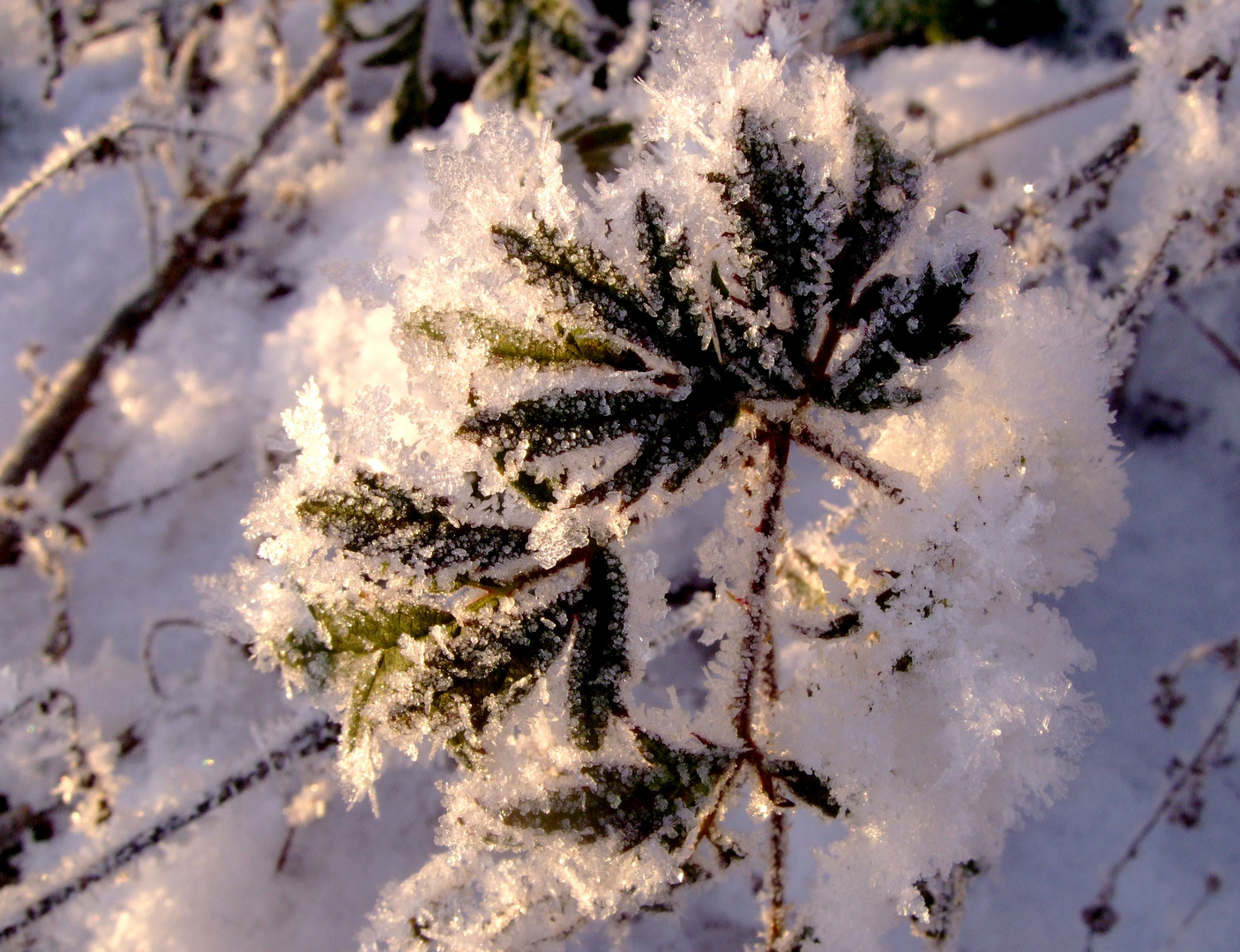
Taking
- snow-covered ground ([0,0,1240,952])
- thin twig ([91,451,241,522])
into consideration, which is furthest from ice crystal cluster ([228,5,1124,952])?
thin twig ([91,451,241,522])

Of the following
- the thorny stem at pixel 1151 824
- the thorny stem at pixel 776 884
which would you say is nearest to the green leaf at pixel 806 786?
the thorny stem at pixel 776 884

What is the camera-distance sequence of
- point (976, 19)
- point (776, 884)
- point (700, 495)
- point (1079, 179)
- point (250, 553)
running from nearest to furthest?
point (700, 495) → point (776, 884) → point (1079, 179) → point (250, 553) → point (976, 19)

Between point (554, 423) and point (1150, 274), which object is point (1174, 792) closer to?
point (1150, 274)

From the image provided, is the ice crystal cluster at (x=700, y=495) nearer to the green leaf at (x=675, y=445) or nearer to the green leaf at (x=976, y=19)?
the green leaf at (x=675, y=445)

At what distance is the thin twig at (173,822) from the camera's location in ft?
4.16

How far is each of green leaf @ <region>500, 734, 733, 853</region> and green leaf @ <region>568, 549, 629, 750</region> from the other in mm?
65

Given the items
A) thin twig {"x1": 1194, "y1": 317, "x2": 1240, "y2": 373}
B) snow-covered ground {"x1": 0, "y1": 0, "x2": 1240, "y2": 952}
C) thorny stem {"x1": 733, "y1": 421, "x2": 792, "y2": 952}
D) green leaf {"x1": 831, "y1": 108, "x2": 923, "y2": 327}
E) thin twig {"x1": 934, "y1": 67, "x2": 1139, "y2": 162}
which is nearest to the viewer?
green leaf {"x1": 831, "y1": 108, "x2": 923, "y2": 327}

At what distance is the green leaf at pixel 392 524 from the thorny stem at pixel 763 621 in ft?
0.86

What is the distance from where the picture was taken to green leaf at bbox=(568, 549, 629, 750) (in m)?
0.74

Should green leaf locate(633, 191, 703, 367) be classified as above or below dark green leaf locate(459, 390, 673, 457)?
above

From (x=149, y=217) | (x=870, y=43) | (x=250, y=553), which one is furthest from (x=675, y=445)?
(x=870, y=43)

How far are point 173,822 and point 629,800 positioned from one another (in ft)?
2.93

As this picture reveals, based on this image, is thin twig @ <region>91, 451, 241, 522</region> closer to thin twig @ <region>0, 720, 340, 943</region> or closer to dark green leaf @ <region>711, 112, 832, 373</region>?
thin twig @ <region>0, 720, 340, 943</region>

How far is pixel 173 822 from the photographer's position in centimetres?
129
